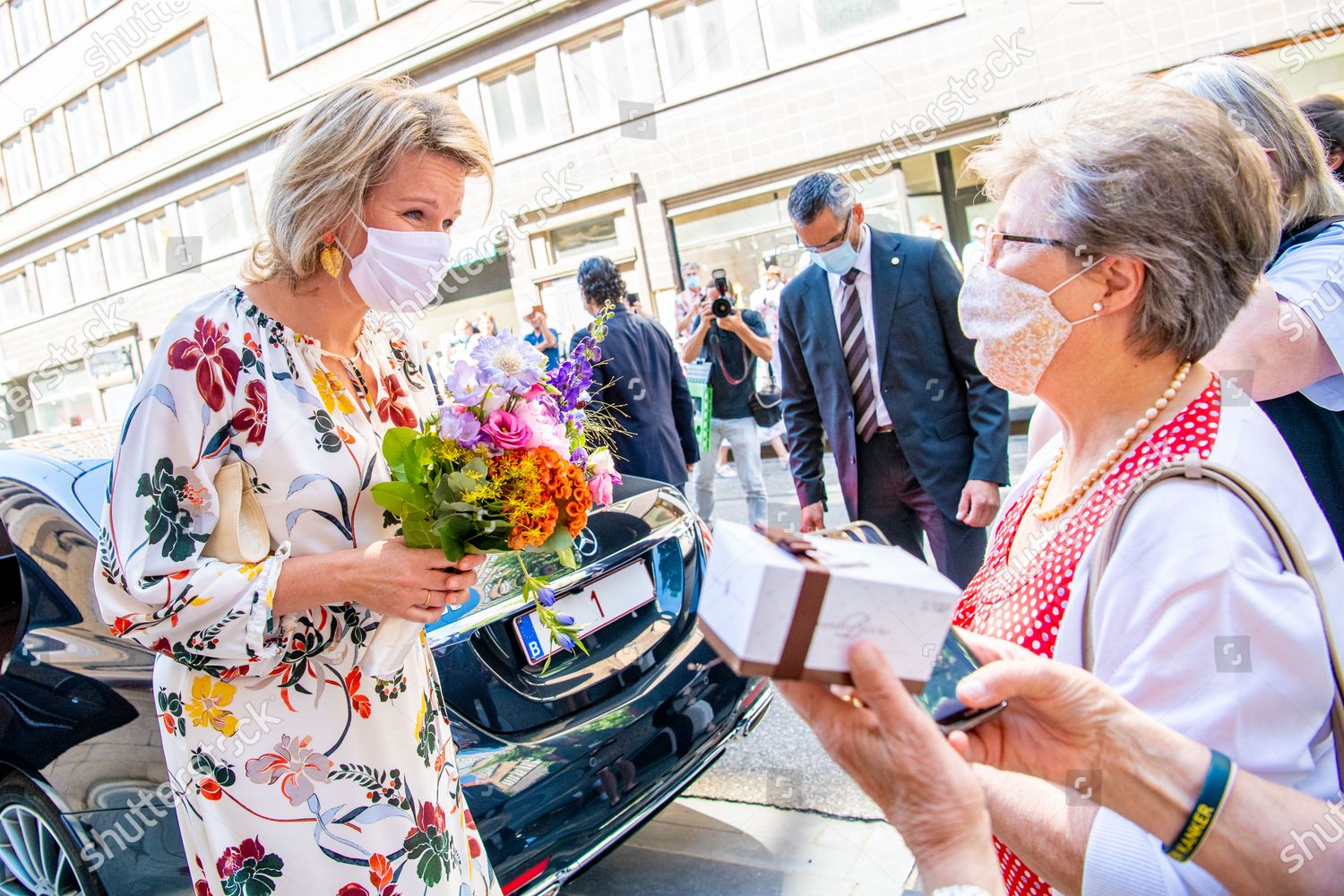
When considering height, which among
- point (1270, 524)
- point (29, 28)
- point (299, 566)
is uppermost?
point (29, 28)

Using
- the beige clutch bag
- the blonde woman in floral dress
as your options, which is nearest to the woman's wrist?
the blonde woman in floral dress

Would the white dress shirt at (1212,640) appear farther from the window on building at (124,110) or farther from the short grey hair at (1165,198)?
the window on building at (124,110)

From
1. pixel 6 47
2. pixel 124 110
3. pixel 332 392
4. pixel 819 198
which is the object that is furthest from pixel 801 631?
pixel 6 47

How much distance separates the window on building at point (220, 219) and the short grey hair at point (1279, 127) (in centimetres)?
2264

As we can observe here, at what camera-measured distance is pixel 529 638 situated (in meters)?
2.29

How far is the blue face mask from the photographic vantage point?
11.1 feet

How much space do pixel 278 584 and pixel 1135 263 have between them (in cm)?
143

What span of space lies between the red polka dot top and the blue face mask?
2.14 m

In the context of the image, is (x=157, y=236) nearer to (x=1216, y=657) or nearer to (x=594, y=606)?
(x=594, y=606)

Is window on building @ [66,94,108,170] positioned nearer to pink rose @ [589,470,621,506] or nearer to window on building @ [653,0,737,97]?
window on building @ [653,0,737,97]

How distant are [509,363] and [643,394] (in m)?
3.16

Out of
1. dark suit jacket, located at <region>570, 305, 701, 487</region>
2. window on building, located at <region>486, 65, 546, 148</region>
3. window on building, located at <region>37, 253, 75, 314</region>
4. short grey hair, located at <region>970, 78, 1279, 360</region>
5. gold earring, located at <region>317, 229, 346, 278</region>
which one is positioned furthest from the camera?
window on building, located at <region>37, 253, 75, 314</region>

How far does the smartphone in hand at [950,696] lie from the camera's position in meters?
0.98

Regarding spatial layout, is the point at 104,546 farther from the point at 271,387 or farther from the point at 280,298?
the point at 280,298
